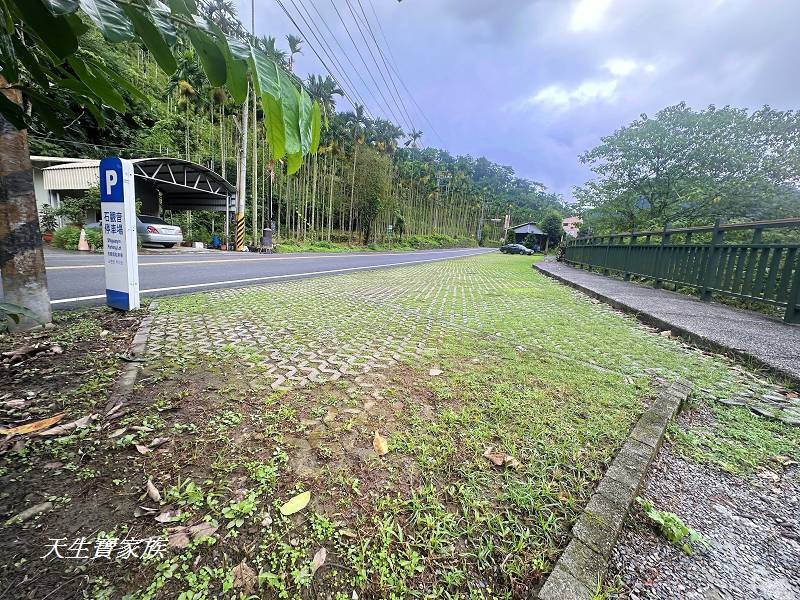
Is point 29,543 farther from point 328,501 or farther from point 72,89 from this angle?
point 72,89

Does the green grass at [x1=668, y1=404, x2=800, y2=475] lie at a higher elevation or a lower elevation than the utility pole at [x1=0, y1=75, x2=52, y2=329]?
lower

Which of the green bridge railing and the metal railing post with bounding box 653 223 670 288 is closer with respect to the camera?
the green bridge railing

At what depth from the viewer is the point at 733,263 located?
5277mm

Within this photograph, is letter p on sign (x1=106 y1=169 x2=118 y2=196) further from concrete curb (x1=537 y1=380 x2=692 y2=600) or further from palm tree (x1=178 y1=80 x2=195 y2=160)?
palm tree (x1=178 y1=80 x2=195 y2=160)

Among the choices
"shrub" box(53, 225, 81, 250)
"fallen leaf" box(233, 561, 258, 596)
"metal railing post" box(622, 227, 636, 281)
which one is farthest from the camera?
"shrub" box(53, 225, 81, 250)

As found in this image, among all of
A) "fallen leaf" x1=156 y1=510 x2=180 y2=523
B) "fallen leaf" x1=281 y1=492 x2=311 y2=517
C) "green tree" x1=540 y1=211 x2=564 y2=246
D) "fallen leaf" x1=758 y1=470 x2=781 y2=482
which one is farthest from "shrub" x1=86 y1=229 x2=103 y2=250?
"green tree" x1=540 y1=211 x2=564 y2=246

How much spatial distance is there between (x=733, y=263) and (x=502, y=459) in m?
6.04

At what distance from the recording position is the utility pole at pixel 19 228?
8.59 feet

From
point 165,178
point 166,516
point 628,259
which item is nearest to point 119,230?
point 166,516

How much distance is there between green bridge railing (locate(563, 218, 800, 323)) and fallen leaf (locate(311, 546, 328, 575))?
19.6 ft

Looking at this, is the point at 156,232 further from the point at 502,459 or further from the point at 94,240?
the point at 502,459

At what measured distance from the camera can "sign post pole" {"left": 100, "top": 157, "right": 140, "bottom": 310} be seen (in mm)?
3561

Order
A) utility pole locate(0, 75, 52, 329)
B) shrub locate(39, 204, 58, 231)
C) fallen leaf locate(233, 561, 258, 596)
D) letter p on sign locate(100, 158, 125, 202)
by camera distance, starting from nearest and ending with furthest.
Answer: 1. fallen leaf locate(233, 561, 258, 596)
2. utility pole locate(0, 75, 52, 329)
3. letter p on sign locate(100, 158, 125, 202)
4. shrub locate(39, 204, 58, 231)

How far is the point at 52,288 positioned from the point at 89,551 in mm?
5304
